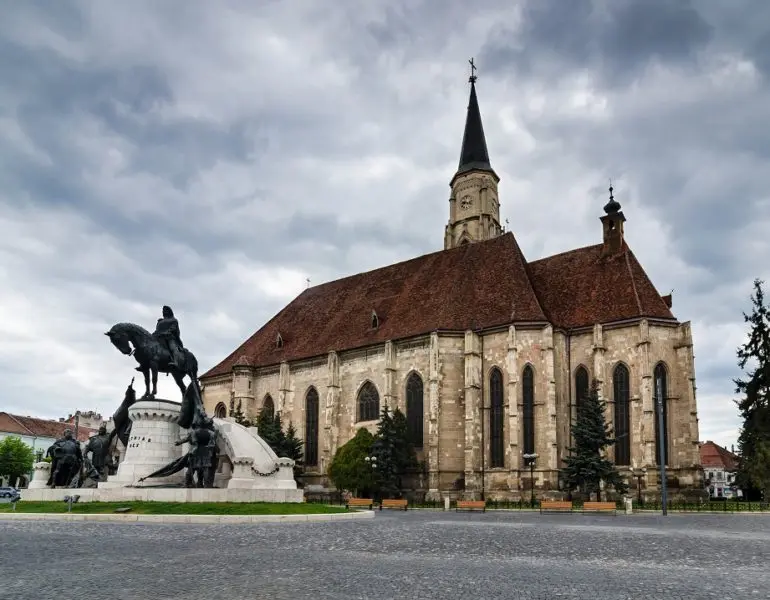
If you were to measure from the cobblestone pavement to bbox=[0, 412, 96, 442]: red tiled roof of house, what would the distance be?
77766mm

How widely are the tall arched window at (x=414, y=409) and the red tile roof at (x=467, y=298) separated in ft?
10.1

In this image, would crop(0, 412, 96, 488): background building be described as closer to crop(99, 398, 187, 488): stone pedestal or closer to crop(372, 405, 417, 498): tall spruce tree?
crop(372, 405, 417, 498): tall spruce tree

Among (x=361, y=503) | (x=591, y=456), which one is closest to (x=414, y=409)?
(x=361, y=503)

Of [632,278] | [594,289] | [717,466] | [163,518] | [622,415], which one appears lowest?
[717,466]

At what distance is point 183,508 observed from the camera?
21.6 metres

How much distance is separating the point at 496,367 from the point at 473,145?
28622mm

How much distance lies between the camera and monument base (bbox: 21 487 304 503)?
2359 centimetres

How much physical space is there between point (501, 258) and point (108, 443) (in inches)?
1124

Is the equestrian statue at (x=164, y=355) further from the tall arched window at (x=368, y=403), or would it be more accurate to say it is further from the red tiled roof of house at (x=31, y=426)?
the red tiled roof of house at (x=31, y=426)

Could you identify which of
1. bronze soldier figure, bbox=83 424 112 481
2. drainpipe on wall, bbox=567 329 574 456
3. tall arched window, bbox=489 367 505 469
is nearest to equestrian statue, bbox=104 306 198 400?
bronze soldier figure, bbox=83 424 112 481

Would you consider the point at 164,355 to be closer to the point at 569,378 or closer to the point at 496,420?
the point at 496,420

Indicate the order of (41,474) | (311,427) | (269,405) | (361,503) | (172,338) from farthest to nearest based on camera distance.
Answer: (269,405) < (311,427) < (361,503) < (41,474) < (172,338)

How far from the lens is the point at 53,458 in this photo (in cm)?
2811

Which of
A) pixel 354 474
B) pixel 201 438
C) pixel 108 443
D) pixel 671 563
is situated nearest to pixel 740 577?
pixel 671 563
